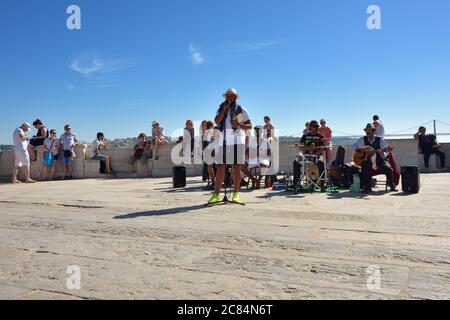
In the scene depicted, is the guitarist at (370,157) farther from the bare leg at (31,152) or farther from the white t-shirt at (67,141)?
the bare leg at (31,152)

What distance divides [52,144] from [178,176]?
6521mm

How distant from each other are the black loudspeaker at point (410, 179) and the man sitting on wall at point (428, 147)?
6.61m

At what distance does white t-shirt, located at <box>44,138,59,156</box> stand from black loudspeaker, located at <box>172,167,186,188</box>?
639cm

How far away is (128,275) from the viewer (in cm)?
341

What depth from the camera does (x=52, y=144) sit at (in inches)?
601

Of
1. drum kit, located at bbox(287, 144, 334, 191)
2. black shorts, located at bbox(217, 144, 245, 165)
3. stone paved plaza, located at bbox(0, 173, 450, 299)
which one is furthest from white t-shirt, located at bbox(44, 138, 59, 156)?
black shorts, located at bbox(217, 144, 245, 165)

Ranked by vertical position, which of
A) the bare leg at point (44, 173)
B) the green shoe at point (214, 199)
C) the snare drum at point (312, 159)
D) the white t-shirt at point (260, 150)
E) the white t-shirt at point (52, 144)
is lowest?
the green shoe at point (214, 199)

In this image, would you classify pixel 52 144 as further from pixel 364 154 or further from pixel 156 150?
pixel 364 154

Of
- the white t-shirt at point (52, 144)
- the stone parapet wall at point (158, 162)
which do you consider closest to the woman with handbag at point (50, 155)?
the white t-shirt at point (52, 144)

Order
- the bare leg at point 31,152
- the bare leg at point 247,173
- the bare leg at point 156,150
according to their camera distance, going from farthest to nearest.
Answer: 1. the bare leg at point 31,152
2. the bare leg at point 156,150
3. the bare leg at point 247,173

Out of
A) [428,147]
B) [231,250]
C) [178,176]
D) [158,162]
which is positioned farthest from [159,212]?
[428,147]

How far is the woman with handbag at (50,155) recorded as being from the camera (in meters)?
15.2
